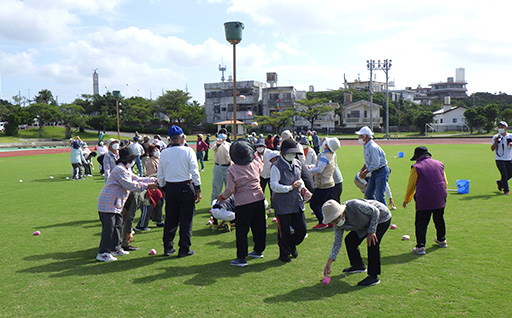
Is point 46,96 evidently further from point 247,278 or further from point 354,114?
point 247,278

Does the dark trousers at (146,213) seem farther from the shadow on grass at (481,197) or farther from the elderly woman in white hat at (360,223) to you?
the shadow on grass at (481,197)

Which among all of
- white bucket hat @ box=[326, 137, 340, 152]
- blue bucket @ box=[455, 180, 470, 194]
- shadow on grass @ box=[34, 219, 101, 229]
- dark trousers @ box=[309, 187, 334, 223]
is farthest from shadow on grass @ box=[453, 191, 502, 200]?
shadow on grass @ box=[34, 219, 101, 229]

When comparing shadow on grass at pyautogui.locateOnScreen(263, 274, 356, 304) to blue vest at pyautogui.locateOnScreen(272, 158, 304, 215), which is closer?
shadow on grass at pyautogui.locateOnScreen(263, 274, 356, 304)

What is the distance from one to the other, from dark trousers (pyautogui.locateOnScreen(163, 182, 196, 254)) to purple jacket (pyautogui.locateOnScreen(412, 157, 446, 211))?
3563 mm

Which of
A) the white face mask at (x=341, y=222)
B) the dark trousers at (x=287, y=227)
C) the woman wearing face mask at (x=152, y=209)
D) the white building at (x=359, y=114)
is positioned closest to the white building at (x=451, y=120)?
the white building at (x=359, y=114)

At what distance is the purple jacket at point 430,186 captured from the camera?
596 cm

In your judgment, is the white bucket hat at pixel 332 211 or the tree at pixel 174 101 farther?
the tree at pixel 174 101

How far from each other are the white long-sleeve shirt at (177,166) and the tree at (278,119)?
56251 millimetres

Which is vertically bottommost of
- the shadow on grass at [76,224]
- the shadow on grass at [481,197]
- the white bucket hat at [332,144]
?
the shadow on grass at [76,224]

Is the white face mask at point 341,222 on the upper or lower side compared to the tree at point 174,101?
lower

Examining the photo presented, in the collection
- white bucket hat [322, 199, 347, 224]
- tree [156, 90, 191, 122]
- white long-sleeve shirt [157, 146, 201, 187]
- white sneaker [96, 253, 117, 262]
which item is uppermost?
tree [156, 90, 191, 122]

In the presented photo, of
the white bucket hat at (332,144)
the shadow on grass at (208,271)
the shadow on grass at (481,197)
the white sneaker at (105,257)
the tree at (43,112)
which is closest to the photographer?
the shadow on grass at (208,271)

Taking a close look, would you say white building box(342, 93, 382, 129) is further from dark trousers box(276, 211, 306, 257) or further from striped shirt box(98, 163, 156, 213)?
striped shirt box(98, 163, 156, 213)

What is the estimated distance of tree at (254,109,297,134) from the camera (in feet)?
204
